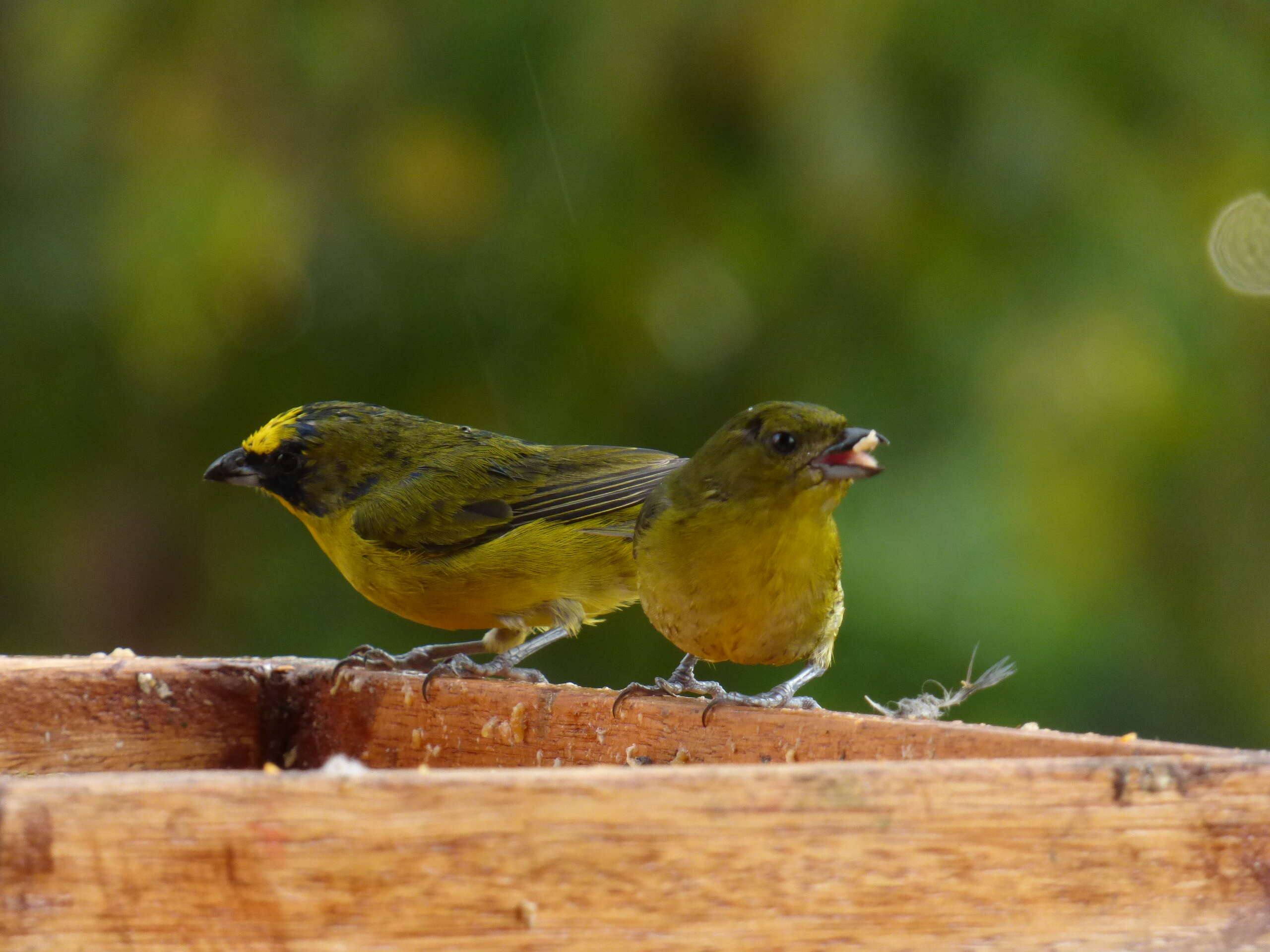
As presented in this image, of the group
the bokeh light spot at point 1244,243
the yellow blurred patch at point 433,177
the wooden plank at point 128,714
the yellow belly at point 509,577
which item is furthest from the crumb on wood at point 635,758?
the bokeh light spot at point 1244,243

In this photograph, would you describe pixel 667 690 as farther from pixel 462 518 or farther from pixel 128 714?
pixel 462 518

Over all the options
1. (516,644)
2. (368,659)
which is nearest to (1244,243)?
(516,644)

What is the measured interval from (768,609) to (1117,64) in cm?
422

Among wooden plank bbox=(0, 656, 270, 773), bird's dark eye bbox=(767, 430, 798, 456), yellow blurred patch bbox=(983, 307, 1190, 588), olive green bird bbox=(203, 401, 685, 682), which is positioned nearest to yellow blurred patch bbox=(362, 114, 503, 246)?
olive green bird bbox=(203, 401, 685, 682)

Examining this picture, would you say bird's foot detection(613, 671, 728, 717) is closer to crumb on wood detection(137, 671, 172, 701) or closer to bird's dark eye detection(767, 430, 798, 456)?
bird's dark eye detection(767, 430, 798, 456)

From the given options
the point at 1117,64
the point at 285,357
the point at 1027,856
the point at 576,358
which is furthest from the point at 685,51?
the point at 1027,856

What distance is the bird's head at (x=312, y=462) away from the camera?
202 inches

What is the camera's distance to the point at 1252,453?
7.04m

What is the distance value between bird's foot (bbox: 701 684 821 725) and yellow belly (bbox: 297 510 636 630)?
3.83ft

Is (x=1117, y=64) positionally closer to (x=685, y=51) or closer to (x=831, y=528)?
(x=685, y=51)

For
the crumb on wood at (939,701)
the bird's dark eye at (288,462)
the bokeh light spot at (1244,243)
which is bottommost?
the crumb on wood at (939,701)

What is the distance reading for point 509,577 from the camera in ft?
15.5

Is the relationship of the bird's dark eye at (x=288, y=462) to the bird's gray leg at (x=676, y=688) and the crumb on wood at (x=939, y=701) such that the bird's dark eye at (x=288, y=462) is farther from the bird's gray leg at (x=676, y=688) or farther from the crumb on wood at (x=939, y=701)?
the crumb on wood at (x=939, y=701)

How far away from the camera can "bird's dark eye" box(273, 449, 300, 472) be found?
204 inches
